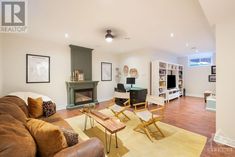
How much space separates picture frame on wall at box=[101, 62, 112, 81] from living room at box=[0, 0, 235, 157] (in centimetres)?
5

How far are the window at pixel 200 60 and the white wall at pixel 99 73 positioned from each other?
4676mm

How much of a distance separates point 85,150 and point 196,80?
807cm

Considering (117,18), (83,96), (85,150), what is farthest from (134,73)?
(85,150)

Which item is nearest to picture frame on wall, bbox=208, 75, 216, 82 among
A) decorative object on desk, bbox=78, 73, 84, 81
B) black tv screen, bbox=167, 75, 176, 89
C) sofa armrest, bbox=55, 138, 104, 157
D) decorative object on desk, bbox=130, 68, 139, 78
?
black tv screen, bbox=167, 75, 176, 89

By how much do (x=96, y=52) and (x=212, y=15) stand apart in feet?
15.2

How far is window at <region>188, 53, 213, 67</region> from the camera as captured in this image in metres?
7.06

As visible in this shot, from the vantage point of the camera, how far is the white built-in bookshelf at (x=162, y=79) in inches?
221

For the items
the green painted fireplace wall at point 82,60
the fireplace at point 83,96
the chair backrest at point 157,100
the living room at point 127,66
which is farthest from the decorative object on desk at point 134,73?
the chair backrest at point 157,100

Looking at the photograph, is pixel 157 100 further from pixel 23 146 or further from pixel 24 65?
pixel 24 65

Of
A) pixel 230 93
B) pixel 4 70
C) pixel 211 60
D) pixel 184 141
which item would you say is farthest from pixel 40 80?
pixel 211 60

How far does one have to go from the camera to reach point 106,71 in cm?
646

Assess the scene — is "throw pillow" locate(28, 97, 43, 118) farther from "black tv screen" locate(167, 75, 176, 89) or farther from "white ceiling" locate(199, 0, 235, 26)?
"black tv screen" locate(167, 75, 176, 89)

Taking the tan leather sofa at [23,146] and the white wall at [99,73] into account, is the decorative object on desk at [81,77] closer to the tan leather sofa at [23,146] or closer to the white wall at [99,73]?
the white wall at [99,73]

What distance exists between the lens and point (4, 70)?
3656 mm
